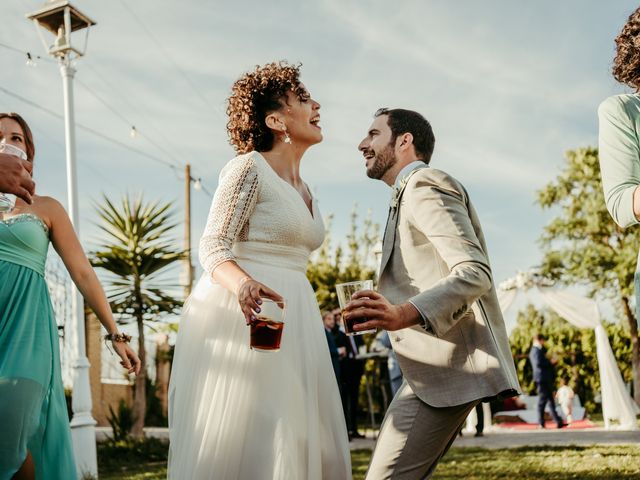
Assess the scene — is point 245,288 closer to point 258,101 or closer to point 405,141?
point 405,141

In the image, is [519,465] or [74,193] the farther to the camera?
[74,193]

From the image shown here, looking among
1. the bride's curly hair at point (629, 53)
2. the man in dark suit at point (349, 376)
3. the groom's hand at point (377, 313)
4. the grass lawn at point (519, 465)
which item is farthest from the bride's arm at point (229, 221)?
the man in dark suit at point (349, 376)

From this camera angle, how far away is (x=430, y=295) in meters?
2.15

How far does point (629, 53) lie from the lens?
2.23 metres

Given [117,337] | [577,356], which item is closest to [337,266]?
[577,356]

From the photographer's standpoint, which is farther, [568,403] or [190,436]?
[568,403]

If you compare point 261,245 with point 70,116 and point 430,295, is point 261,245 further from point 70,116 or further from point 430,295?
point 70,116

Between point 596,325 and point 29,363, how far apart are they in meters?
15.8

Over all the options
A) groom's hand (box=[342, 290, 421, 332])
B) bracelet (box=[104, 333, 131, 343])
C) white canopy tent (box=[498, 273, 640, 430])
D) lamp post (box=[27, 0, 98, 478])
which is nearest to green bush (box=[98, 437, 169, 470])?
lamp post (box=[27, 0, 98, 478])

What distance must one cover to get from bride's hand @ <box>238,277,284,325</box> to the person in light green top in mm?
1047

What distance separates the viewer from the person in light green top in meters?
1.88

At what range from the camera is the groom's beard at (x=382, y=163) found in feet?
9.40

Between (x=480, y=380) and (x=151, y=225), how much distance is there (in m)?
11.0

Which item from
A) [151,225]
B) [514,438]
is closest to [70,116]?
[151,225]
